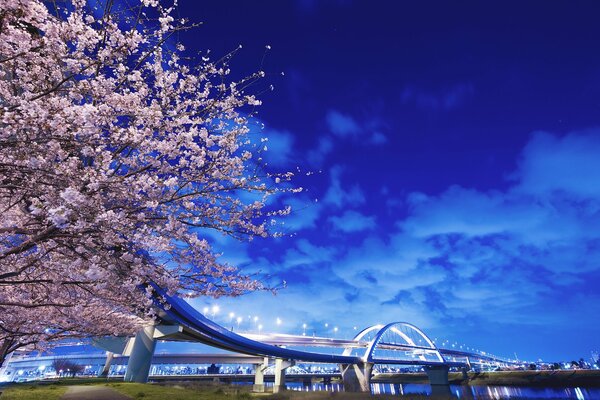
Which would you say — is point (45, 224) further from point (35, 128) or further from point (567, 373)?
point (567, 373)

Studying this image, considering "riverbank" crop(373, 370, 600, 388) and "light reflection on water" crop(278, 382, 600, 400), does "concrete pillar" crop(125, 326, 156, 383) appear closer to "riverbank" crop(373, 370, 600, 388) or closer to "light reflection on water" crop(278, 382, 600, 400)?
"light reflection on water" crop(278, 382, 600, 400)

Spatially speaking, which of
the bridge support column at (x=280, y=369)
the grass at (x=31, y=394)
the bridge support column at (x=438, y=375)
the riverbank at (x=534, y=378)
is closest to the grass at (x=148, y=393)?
the grass at (x=31, y=394)

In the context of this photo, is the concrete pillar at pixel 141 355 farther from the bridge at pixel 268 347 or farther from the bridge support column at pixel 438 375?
the bridge support column at pixel 438 375

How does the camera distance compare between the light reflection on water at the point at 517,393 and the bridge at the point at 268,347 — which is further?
the light reflection on water at the point at 517,393

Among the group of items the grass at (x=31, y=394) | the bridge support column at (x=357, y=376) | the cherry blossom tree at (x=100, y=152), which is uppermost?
the bridge support column at (x=357, y=376)

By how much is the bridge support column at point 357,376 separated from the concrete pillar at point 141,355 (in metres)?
47.5

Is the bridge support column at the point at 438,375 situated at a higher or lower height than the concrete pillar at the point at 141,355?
higher

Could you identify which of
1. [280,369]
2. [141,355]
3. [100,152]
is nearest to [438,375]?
[280,369]

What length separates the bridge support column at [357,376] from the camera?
6588 centimetres

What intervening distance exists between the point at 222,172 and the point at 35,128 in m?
3.02

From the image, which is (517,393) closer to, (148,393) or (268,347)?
(268,347)

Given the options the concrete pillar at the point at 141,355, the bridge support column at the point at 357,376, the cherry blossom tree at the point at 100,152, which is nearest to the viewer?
the cherry blossom tree at the point at 100,152

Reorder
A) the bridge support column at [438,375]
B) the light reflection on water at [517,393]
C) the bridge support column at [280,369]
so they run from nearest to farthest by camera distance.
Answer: the light reflection on water at [517,393], the bridge support column at [280,369], the bridge support column at [438,375]

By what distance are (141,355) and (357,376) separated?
50.6 m
